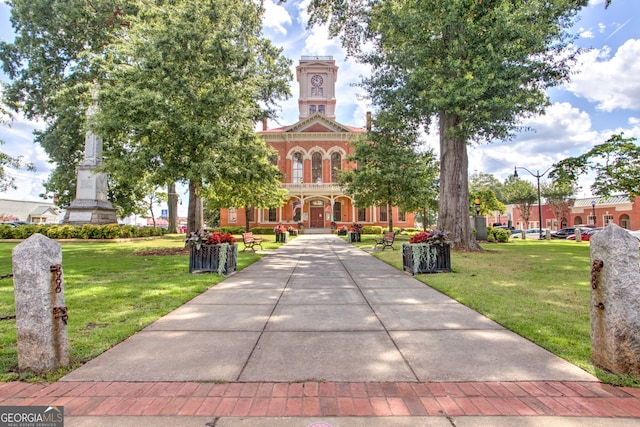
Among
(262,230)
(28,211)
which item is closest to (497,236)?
(262,230)

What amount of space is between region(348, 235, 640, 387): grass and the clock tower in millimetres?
43540

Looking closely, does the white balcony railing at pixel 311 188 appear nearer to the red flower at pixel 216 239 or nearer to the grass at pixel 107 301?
the grass at pixel 107 301

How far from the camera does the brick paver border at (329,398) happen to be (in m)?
2.77

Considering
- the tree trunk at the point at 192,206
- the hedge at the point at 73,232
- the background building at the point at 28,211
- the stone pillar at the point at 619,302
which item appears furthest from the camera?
the background building at the point at 28,211

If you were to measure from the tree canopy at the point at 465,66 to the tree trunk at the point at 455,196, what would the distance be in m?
0.05

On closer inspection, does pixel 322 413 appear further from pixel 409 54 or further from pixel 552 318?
pixel 409 54

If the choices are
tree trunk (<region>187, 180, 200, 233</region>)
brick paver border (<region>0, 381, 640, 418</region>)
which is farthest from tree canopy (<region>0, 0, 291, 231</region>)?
→ brick paver border (<region>0, 381, 640, 418</region>)

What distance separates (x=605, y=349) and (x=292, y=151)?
4183 cm

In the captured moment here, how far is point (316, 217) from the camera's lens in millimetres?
43625

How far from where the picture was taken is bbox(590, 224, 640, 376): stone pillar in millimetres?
3359

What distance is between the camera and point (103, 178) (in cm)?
2419

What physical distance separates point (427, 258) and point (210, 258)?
5950 millimetres

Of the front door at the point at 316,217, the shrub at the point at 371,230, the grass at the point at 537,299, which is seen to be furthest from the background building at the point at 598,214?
the grass at the point at 537,299

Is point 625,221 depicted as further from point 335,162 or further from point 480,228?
point 335,162
